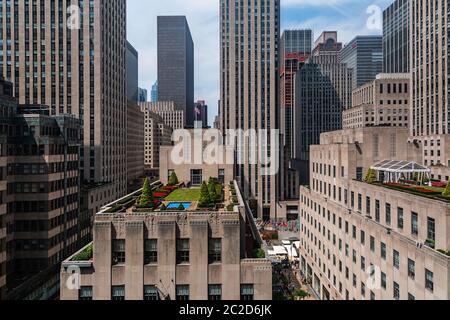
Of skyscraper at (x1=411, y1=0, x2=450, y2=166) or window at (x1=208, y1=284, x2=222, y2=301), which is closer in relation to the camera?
window at (x1=208, y1=284, x2=222, y2=301)

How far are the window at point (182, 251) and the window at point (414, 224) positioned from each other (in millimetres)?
21016

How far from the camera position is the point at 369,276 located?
124 feet

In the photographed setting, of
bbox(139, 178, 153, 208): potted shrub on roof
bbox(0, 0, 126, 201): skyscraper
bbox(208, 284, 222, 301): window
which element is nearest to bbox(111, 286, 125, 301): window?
bbox(208, 284, 222, 301): window

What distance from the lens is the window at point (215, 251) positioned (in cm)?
2873

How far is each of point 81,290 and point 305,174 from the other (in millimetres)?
155436

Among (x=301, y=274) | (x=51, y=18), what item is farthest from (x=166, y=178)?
(x=51, y=18)

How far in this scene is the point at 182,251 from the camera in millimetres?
28734

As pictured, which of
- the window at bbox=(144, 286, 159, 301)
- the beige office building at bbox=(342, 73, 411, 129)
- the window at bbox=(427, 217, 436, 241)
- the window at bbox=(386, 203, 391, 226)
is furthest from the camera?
the beige office building at bbox=(342, 73, 411, 129)

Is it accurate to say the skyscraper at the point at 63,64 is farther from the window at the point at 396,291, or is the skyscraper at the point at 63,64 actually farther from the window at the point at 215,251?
the window at the point at 396,291

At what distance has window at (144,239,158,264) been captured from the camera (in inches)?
1126

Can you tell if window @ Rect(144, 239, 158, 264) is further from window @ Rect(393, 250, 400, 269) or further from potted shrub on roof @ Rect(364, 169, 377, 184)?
potted shrub on roof @ Rect(364, 169, 377, 184)

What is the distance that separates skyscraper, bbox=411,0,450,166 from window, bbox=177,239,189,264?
106856 mm

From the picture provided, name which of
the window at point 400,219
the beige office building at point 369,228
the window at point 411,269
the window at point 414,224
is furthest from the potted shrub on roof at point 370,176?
the window at point 411,269
